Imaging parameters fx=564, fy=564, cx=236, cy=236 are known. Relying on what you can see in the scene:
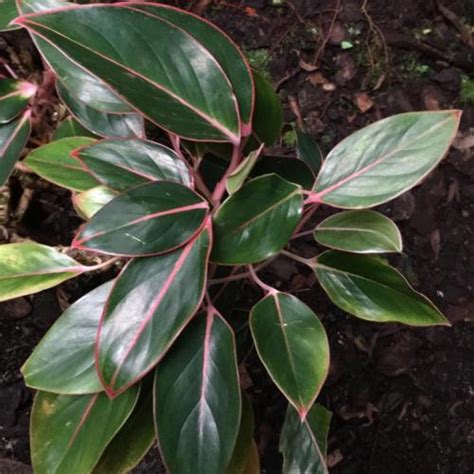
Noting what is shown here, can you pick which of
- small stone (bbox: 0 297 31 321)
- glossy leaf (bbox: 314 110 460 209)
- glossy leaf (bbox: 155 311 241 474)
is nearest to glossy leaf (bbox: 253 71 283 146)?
glossy leaf (bbox: 314 110 460 209)

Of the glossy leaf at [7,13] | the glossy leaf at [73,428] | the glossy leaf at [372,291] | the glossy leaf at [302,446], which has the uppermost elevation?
the glossy leaf at [7,13]

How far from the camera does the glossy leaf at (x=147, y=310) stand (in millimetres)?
799

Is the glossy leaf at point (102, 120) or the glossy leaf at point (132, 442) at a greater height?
the glossy leaf at point (102, 120)

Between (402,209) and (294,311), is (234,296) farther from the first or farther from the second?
(402,209)

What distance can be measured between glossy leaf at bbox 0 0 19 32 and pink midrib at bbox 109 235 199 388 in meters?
0.54

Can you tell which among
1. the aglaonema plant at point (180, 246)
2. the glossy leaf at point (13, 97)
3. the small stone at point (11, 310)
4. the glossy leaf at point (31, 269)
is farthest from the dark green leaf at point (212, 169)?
the small stone at point (11, 310)

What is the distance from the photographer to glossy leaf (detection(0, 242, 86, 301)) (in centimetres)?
95

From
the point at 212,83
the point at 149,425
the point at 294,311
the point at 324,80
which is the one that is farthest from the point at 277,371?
→ the point at 324,80

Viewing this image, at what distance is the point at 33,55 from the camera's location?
1.34 metres

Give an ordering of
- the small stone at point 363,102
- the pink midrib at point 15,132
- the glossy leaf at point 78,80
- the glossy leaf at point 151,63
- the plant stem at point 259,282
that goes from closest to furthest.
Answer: the glossy leaf at point 151,63 < the glossy leaf at point 78,80 < the plant stem at point 259,282 < the pink midrib at point 15,132 < the small stone at point 363,102

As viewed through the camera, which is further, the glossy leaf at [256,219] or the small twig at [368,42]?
the small twig at [368,42]

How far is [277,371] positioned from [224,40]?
1.66 feet

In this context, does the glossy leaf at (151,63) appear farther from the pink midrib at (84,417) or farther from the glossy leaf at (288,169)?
the pink midrib at (84,417)

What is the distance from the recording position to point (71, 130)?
1.13 m
